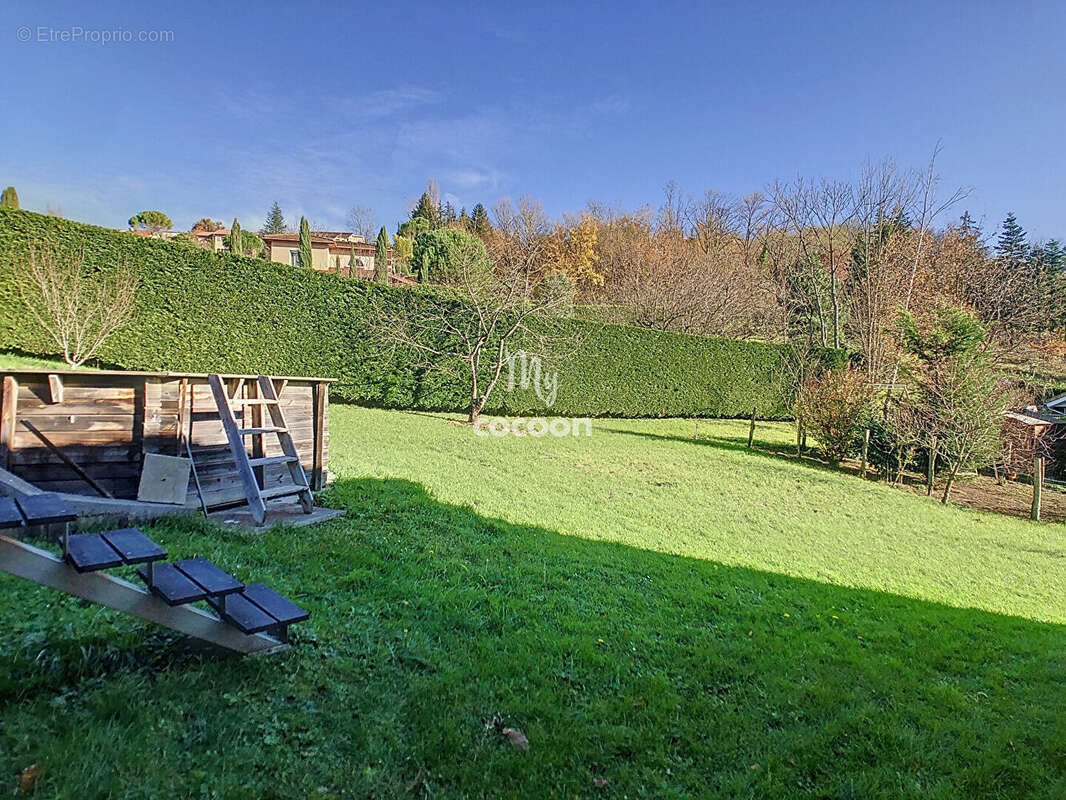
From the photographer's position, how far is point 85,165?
8664 mm

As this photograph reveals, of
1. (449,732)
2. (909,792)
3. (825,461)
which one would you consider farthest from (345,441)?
(825,461)

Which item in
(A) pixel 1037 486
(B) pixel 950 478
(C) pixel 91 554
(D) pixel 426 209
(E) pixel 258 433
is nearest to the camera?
(C) pixel 91 554

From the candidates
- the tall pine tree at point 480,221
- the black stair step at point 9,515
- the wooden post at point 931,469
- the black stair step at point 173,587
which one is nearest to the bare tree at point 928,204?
the wooden post at point 931,469

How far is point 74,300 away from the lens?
27.8ft

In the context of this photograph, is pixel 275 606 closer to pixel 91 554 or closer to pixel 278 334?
pixel 91 554

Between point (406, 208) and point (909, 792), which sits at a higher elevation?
point (406, 208)

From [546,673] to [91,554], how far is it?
6.90 feet

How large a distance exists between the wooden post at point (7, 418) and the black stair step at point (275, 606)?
8.75 feet

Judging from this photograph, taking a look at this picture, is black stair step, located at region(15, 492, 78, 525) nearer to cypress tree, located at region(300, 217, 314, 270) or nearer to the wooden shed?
the wooden shed

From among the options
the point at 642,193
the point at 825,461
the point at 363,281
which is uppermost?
the point at 642,193

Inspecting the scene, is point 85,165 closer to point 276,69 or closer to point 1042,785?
point 276,69

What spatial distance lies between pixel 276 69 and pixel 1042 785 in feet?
43.8

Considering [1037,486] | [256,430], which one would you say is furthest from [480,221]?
[256,430]

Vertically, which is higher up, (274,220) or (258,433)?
(274,220)
